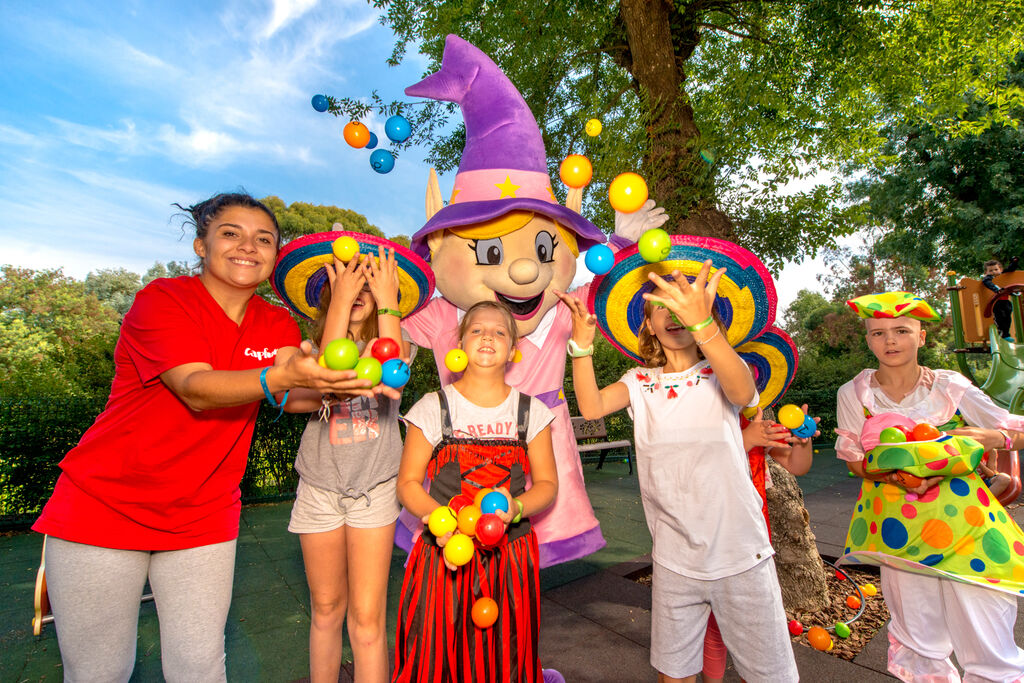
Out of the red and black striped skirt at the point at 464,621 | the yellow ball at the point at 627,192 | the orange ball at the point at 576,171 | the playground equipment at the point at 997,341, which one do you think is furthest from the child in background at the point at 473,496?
the playground equipment at the point at 997,341

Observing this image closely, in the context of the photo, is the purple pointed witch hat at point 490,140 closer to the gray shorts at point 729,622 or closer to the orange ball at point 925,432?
the orange ball at point 925,432

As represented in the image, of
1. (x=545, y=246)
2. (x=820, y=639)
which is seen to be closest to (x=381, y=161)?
(x=545, y=246)

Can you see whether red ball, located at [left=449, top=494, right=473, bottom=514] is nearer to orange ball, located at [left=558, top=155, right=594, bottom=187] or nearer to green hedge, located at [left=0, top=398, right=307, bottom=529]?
orange ball, located at [left=558, top=155, right=594, bottom=187]

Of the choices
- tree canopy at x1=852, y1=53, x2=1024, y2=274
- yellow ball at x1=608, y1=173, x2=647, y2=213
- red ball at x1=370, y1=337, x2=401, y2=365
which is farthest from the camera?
tree canopy at x1=852, y1=53, x2=1024, y2=274

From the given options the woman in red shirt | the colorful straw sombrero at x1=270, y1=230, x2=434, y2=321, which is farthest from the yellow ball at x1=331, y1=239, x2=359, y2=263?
the woman in red shirt

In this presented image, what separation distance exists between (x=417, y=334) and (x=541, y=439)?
118 centimetres

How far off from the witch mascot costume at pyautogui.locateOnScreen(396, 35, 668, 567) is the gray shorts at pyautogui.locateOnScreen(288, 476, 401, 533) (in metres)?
0.60

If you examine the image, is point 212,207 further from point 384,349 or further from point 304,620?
point 304,620

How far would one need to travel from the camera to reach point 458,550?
1.91m

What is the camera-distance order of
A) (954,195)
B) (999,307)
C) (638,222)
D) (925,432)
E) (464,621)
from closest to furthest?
1. (464,621)
2. (925,432)
3. (638,222)
4. (999,307)
5. (954,195)

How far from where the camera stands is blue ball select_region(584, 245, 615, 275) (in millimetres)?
2598

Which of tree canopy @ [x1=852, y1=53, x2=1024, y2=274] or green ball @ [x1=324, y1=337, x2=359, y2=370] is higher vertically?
tree canopy @ [x1=852, y1=53, x2=1024, y2=274]

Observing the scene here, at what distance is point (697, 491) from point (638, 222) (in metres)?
1.73

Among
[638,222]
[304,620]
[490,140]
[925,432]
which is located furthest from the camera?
[304,620]
